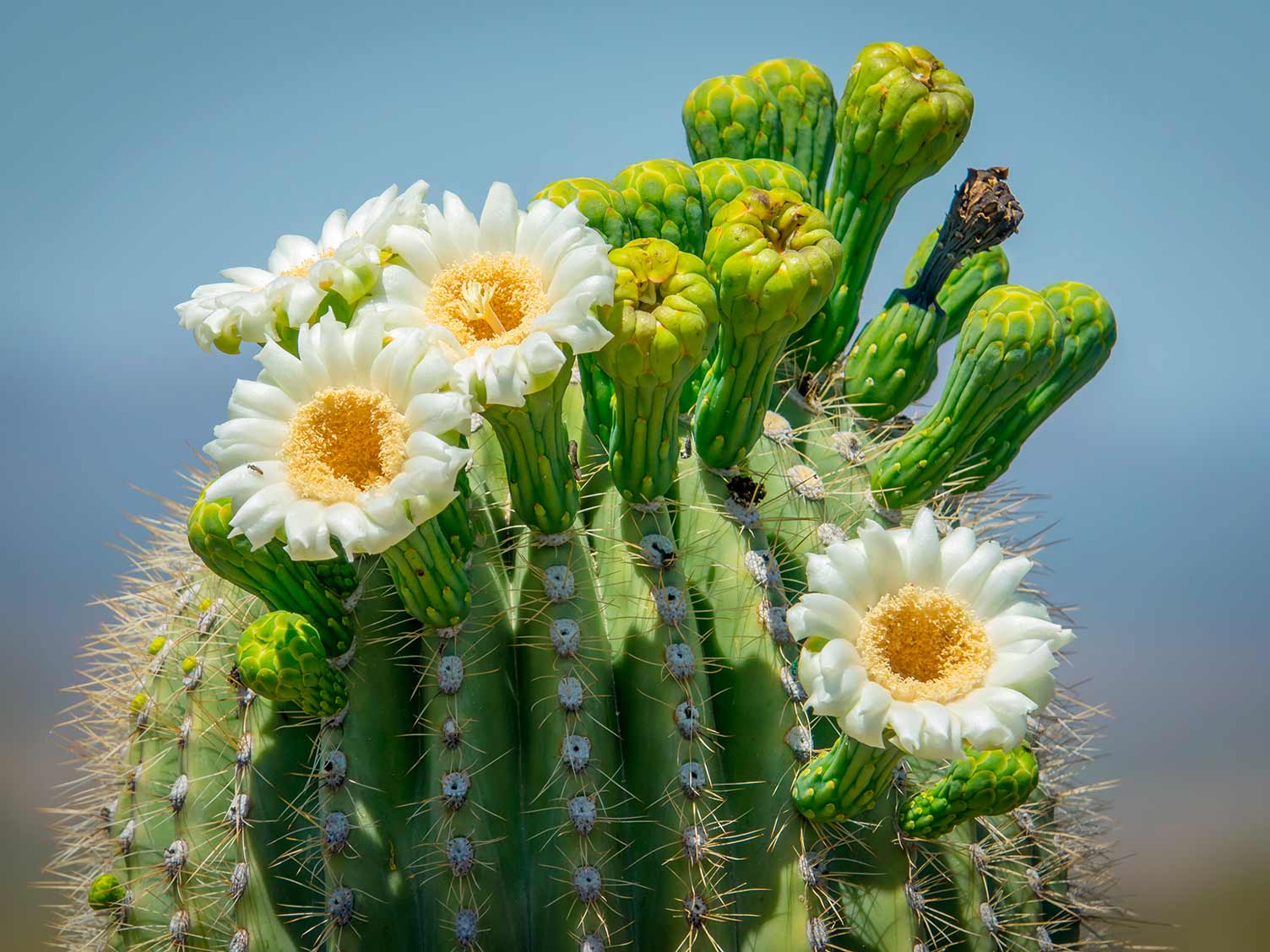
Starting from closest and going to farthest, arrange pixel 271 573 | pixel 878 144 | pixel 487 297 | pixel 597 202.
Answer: pixel 487 297
pixel 271 573
pixel 597 202
pixel 878 144

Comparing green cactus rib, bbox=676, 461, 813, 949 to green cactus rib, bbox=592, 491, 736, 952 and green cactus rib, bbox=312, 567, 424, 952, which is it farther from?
green cactus rib, bbox=312, 567, 424, 952

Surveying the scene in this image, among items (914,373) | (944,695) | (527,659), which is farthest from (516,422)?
(914,373)

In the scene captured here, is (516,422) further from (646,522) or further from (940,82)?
(940,82)

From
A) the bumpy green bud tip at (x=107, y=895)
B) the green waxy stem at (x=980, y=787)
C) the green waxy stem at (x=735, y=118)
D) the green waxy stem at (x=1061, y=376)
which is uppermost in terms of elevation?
the green waxy stem at (x=735, y=118)

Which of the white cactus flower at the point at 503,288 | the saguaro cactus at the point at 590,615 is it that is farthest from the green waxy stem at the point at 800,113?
the white cactus flower at the point at 503,288

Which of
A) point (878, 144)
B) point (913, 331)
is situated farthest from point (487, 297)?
point (913, 331)

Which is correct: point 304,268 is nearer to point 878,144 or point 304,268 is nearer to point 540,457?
point 540,457

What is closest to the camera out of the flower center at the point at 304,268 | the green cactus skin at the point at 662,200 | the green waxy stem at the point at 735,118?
the flower center at the point at 304,268

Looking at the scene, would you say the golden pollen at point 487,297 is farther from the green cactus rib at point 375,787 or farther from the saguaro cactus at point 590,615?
the green cactus rib at point 375,787
